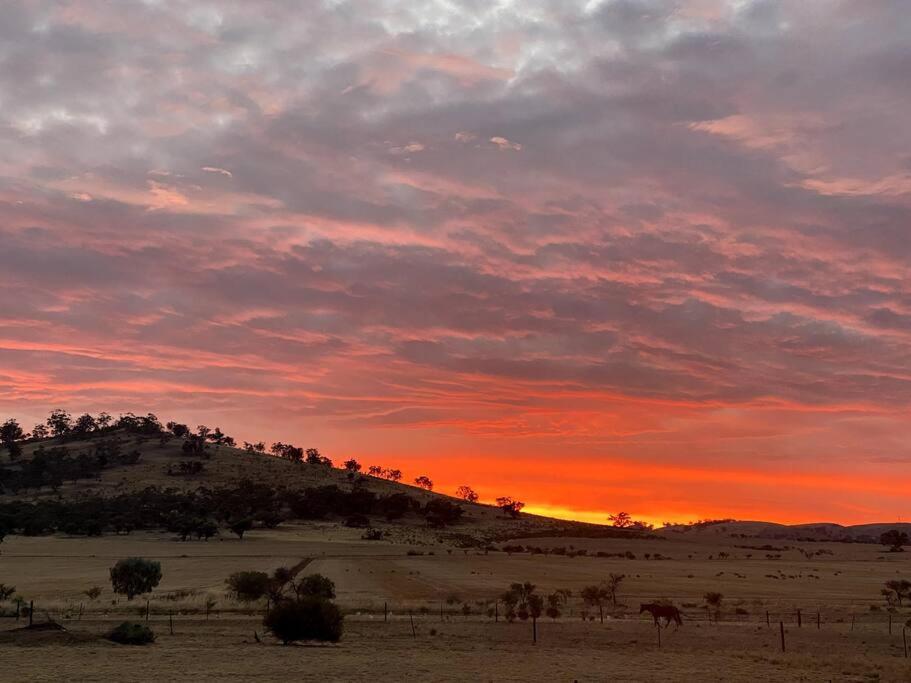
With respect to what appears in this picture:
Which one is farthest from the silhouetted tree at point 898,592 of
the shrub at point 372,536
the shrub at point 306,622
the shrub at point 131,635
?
the shrub at point 372,536

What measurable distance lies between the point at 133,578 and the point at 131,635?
25.7 m

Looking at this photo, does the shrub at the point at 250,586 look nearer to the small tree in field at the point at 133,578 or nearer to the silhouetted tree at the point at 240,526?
the small tree in field at the point at 133,578

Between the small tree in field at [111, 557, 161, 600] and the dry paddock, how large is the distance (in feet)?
40.8

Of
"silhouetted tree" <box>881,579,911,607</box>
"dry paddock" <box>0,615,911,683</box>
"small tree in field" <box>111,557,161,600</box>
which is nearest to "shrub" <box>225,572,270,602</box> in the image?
"dry paddock" <box>0,615,911,683</box>

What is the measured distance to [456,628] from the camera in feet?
180

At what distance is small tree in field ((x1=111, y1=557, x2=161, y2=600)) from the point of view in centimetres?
6919

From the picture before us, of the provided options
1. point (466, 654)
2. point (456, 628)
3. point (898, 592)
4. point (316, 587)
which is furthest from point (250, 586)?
point (898, 592)

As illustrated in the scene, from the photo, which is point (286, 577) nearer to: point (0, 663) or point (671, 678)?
point (0, 663)

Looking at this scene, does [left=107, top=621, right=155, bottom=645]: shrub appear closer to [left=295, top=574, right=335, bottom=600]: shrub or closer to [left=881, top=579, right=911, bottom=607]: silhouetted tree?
[left=295, top=574, right=335, bottom=600]: shrub

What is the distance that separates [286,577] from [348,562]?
47.4 metres

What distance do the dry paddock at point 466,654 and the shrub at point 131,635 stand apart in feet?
2.19

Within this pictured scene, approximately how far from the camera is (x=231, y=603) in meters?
66.6

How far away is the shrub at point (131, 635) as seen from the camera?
45719 mm

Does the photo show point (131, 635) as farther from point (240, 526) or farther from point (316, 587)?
point (240, 526)
